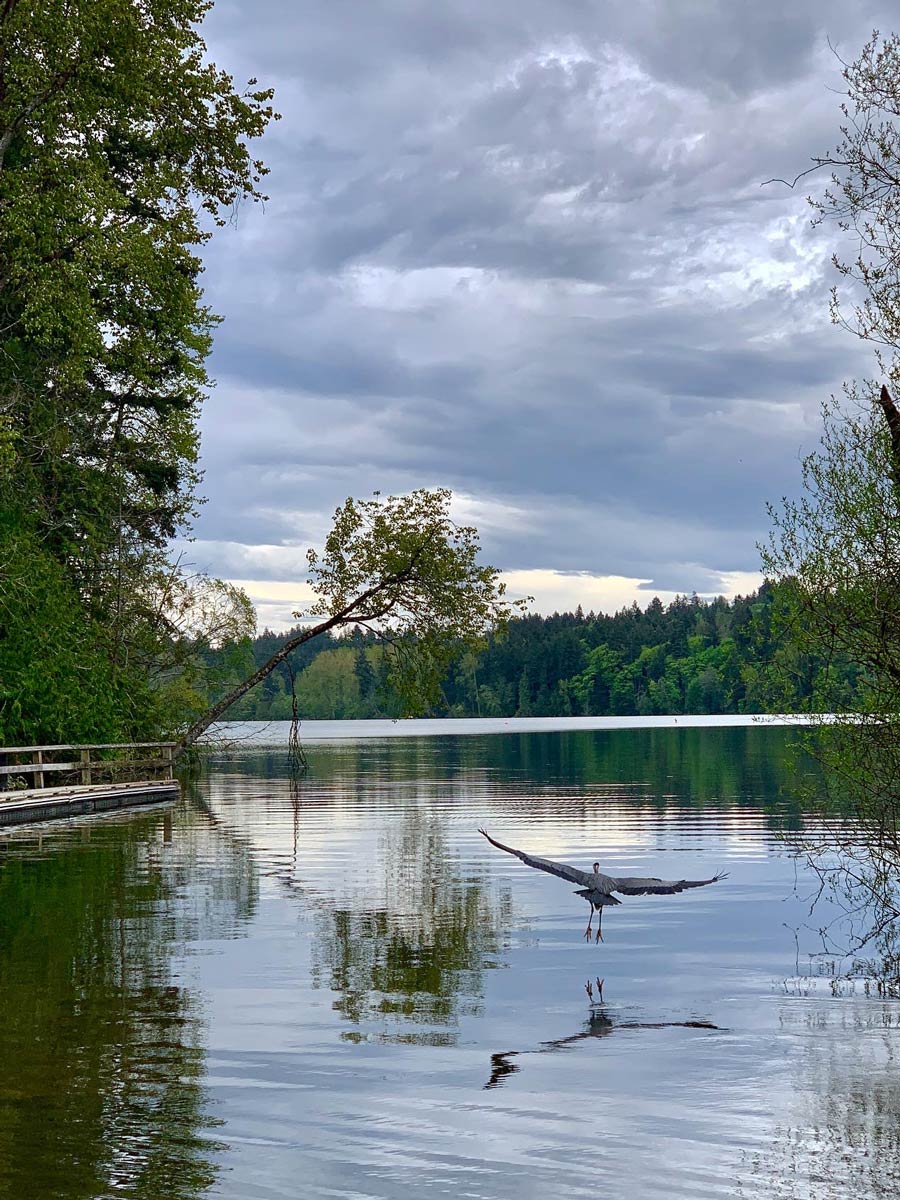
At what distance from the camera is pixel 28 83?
32.7m

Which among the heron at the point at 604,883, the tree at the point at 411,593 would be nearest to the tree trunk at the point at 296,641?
the tree at the point at 411,593

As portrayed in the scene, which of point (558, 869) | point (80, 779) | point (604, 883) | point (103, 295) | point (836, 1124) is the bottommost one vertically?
point (836, 1124)

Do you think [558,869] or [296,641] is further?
[296,641]

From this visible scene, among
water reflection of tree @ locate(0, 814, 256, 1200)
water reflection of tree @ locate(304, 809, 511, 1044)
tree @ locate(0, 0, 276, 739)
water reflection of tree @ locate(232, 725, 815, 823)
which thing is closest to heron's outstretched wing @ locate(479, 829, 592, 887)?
water reflection of tree @ locate(304, 809, 511, 1044)

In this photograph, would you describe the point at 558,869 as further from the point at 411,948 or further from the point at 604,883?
the point at 411,948

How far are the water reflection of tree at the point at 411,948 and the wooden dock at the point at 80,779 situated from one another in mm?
13901

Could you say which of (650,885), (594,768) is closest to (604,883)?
(650,885)

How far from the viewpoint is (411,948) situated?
17.2m

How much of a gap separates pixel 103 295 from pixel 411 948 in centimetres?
2663

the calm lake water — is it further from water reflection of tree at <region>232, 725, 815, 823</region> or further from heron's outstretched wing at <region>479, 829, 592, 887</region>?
water reflection of tree at <region>232, 725, 815, 823</region>

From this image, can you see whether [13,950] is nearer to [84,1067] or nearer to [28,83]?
[84,1067]

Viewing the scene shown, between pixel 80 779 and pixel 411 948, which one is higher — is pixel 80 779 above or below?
above

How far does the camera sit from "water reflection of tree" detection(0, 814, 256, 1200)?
8.59 m

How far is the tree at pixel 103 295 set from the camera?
32.6 metres
